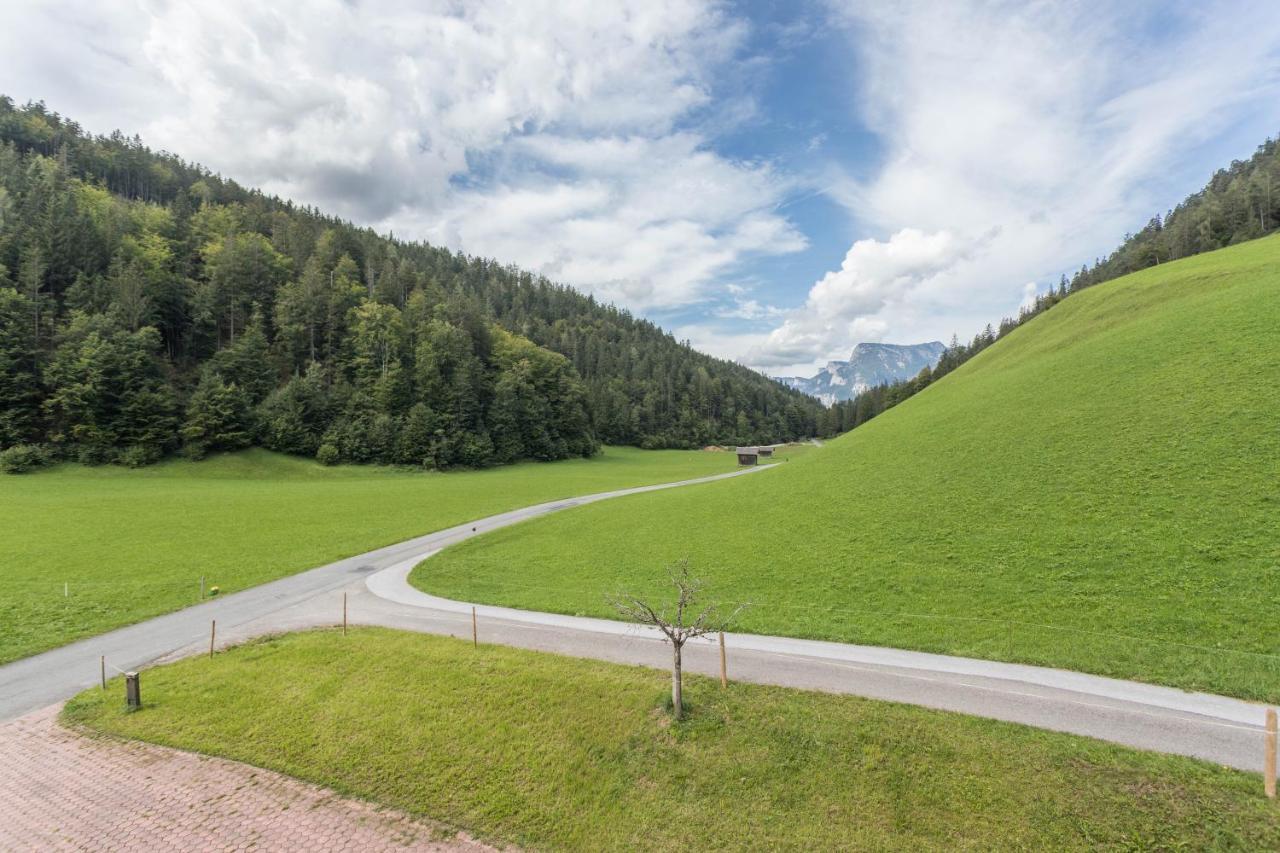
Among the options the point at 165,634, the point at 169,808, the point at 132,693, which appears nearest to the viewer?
the point at 169,808

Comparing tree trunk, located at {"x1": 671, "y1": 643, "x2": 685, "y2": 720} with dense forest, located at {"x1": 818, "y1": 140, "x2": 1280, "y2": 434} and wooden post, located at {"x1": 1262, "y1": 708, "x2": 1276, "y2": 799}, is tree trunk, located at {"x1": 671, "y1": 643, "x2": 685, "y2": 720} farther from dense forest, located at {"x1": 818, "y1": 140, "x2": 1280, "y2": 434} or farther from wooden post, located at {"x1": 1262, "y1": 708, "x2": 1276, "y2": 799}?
dense forest, located at {"x1": 818, "y1": 140, "x2": 1280, "y2": 434}

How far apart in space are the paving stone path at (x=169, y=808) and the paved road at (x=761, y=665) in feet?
15.5

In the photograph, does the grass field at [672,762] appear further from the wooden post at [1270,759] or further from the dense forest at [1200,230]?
the dense forest at [1200,230]

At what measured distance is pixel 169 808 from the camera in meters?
9.88

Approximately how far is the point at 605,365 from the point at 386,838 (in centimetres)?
14503

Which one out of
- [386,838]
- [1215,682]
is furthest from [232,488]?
[1215,682]

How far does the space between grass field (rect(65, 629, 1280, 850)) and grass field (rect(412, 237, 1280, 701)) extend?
16.0 ft

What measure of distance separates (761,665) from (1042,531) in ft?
45.6

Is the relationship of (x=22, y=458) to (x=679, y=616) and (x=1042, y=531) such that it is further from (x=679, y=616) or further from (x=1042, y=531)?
(x=1042, y=531)

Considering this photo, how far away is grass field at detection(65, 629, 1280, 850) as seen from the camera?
323 inches

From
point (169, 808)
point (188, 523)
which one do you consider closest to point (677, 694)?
point (169, 808)

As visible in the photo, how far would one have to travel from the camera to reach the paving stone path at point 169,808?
9.08 m

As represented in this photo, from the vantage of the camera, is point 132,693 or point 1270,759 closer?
point 1270,759

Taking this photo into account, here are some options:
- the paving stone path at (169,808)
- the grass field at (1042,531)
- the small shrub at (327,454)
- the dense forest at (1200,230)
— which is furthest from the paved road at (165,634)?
the dense forest at (1200,230)
